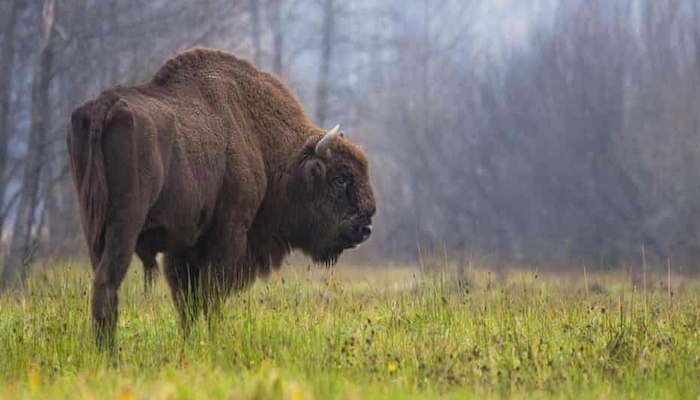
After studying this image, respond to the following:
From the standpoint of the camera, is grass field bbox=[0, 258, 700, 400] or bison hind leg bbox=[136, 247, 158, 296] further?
bison hind leg bbox=[136, 247, 158, 296]

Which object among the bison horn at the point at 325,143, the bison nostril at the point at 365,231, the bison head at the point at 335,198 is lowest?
the bison nostril at the point at 365,231

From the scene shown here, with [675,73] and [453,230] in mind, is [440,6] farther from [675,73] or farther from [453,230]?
[675,73]

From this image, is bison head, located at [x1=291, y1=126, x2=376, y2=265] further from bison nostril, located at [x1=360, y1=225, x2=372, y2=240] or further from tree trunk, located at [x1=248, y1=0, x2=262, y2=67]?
tree trunk, located at [x1=248, y1=0, x2=262, y2=67]

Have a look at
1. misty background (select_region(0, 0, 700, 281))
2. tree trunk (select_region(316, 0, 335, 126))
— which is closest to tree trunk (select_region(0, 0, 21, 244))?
misty background (select_region(0, 0, 700, 281))

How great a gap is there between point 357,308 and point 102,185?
3.24 m

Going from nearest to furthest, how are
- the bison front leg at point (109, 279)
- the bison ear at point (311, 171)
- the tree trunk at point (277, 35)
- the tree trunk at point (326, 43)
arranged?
the bison front leg at point (109, 279), the bison ear at point (311, 171), the tree trunk at point (277, 35), the tree trunk at point (326, 43)

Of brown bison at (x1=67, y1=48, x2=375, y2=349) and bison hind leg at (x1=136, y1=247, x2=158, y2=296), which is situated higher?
brown bison at (x1=67, y1=48, x2=375, y2=349)

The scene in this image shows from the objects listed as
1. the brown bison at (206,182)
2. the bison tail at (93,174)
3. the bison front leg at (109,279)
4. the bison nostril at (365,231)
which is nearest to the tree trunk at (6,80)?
the brown bison at (206,182)

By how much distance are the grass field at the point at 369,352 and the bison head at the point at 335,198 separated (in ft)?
2.06

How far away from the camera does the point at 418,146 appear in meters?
39.0

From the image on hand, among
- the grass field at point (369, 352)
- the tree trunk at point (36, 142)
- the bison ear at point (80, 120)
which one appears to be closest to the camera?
the grass field at point (369, 352)

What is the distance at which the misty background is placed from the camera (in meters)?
21.3

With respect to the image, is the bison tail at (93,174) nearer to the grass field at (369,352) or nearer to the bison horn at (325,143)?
the grass field at (369,352)

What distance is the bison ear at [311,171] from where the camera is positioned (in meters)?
9.75
